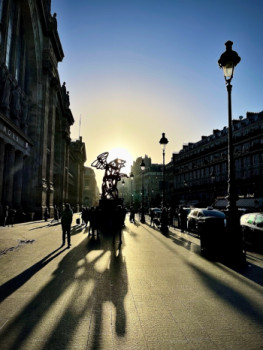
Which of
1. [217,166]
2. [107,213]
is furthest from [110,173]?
[217,166]

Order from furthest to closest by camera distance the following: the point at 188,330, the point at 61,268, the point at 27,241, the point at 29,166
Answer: the point at 29,166 → the point at 27,241 → the point at 61,268 → the point at 188,330

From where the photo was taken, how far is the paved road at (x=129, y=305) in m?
3.16

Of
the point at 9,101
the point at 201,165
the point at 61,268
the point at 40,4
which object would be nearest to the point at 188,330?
the point at 61,268

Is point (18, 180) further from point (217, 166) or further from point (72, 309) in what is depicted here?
point (217, 166)

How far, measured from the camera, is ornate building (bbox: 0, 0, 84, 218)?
71.8 ft

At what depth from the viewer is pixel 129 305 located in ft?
14.3

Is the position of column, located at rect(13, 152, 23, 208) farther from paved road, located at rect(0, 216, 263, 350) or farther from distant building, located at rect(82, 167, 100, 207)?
distant building, located at rect(82, 167, 100, 207)

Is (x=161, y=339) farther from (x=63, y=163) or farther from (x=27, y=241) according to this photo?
(x=63, y=163)

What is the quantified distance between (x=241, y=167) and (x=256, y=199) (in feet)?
67.8

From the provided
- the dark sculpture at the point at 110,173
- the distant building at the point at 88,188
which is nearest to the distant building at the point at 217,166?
the dark sculpture at the point at 110,173

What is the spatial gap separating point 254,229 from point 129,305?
8.36m

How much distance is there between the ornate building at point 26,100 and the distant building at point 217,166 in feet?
71.2

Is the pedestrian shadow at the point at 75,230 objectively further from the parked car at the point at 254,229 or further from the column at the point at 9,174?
the parked car at the point at 254,229

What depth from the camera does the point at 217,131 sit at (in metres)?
58.8
